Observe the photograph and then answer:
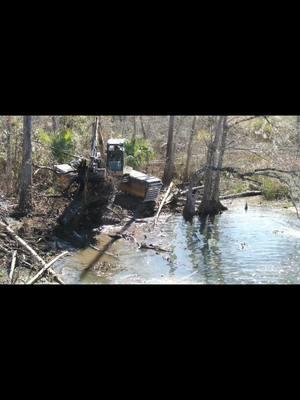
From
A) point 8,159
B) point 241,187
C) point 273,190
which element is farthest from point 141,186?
point 273,190

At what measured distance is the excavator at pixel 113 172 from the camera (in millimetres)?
11031

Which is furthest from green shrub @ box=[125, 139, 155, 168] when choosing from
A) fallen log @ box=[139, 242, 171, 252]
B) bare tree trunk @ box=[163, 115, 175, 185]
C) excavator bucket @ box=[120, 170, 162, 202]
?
fallen log @ box=[139, 242, 171, 252]

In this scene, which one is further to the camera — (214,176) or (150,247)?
(214,176)

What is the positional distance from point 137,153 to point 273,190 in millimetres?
3701

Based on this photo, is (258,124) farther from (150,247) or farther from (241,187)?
(150,247)

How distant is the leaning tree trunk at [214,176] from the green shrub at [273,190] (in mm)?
1344

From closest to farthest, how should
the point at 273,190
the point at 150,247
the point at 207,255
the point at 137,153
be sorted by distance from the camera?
the point at 207,255, the point at 150,247, the point at 273,190, the point at 137,153

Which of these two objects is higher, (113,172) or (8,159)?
(8,159)

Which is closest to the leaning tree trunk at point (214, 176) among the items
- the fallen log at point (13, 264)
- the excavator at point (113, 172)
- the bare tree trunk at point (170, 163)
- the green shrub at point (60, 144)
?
the excavator at point (113, 172)

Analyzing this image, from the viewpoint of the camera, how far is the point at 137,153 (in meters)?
14.7

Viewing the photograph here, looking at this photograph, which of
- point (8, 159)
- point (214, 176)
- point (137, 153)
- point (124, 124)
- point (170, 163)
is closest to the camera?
point (8, 159)

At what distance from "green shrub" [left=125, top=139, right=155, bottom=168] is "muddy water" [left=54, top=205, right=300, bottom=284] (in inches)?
88.8
